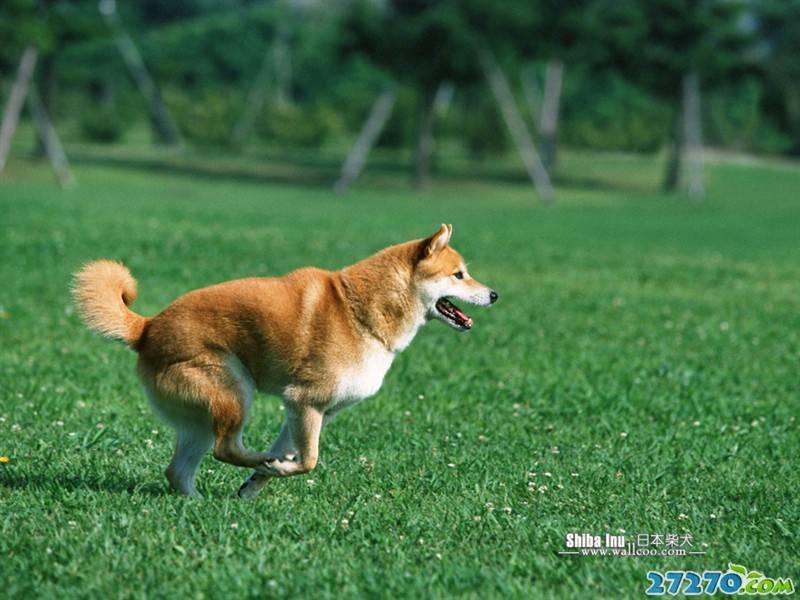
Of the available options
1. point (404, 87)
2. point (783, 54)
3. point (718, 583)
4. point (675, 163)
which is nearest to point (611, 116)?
point (783, 54)

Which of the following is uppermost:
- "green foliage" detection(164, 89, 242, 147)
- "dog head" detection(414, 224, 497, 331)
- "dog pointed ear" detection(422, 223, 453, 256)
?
"dog pointed ear" detection(422, 223, 453, 256)

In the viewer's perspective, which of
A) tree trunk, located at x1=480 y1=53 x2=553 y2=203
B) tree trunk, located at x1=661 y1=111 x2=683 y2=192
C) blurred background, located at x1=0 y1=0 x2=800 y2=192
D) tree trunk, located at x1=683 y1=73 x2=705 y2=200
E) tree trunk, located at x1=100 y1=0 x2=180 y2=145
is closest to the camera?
tree trunk, located at x1=480 y1=53 x2=553 y2=203

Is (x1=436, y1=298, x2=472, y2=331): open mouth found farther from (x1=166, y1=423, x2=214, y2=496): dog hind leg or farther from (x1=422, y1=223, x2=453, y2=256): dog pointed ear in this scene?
(x1=166, y1=423, x2=214, y2=496): dog hind leg

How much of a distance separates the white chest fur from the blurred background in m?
30.0

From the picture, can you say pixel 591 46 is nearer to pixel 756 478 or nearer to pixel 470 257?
pixel 470 257

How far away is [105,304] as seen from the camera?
5.96 meters

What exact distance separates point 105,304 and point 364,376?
140cm

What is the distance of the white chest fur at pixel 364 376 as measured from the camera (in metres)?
5.91

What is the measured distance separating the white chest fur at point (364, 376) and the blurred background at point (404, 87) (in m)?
30.0

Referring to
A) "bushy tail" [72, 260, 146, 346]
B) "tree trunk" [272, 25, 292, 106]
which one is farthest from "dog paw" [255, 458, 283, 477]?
"tree trunk" [272, 25, 292, 106]

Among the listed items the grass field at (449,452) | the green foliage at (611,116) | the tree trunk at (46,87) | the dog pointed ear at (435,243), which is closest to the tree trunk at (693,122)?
the green foliage at (611,116)

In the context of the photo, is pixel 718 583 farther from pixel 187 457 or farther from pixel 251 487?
pixel 187 457

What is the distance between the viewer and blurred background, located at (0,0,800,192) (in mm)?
41531

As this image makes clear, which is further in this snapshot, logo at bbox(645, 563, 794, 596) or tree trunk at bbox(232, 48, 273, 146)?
tree trunk at bbox(232, 48, 273, 146)
